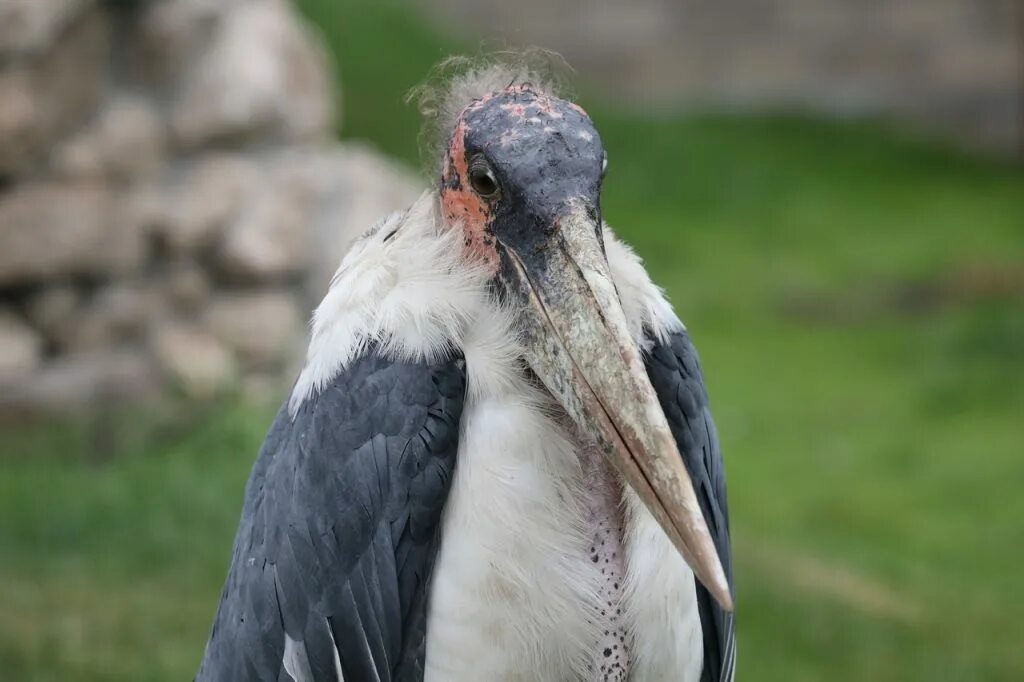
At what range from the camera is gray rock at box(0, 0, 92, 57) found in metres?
5.71

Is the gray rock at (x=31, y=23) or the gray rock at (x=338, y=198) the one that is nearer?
the gray rock at (x=31, y=23)

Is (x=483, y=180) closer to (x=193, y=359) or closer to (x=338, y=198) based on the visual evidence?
(x=193, y=359)

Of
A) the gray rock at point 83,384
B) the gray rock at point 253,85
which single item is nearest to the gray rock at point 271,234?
the gray rock at point 253,85

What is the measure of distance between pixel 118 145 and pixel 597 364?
444 centimetres

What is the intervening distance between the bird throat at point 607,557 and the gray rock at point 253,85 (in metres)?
4.40

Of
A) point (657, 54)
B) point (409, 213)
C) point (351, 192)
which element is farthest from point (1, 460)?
point (657, 54)

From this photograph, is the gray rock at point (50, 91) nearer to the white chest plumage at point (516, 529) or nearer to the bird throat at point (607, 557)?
the white chest plumage at point (516, 529)

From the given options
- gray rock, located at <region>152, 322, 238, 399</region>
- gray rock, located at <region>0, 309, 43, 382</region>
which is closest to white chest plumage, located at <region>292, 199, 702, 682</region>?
gray rock, located at <region>152, 322, 238, 399</region>

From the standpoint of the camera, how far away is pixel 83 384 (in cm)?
622

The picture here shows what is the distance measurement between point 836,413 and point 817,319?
1435 millimetres

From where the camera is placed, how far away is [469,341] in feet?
8.19

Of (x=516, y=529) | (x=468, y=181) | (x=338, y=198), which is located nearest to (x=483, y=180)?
(x=468, y=181)

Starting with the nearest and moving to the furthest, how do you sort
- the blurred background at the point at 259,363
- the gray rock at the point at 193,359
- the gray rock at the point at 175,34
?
the blurred background at the point at 259,363 → the gray rock at the point at 193,359 → the gray rock at the point at 175,34

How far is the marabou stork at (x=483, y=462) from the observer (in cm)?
241
